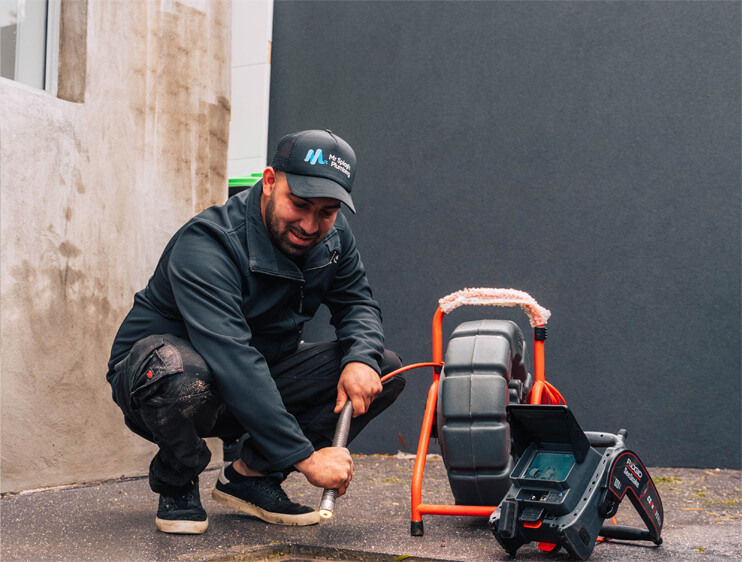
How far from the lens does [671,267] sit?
12.7 ft

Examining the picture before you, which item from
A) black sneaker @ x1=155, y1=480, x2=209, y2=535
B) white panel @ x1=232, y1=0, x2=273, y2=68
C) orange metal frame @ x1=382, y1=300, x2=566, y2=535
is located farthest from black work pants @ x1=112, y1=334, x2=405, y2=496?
white panel @ x1=232, y1=0, x2=273, y2=68

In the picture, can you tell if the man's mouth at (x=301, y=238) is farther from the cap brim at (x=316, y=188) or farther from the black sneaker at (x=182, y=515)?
the black sneaker at (x=182, y=515)

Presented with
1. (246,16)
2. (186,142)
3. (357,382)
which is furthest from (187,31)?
(357,382)

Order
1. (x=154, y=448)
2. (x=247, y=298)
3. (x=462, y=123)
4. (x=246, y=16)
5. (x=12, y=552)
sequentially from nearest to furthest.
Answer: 1. (x=12, y=552)
2. (x=247, y=298)
3. (x=154, y=448)
4. (x=462, y=123)
5. (x=246, y=16)

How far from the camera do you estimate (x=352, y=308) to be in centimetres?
268

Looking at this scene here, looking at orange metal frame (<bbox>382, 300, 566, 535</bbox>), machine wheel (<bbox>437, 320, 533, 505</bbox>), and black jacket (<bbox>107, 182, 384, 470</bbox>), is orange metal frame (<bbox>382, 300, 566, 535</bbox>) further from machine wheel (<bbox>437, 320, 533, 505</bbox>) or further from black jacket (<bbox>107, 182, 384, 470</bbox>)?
black jacket (<bbox>107, 182, 384, 470</bbox>)

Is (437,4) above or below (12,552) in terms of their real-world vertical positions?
above

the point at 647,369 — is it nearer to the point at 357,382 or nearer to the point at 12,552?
the point at 357,382

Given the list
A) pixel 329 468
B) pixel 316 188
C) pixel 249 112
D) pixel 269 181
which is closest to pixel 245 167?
pixel 249 112

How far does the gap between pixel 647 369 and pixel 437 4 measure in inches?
87.3

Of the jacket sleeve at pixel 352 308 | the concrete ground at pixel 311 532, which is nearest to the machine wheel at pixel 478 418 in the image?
the concrete ground at pixel 311 532

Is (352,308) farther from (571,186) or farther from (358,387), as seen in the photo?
(571,186)

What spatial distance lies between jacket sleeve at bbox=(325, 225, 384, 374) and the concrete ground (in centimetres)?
54

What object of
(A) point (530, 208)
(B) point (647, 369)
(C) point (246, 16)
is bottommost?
(B) point (647, 369)
